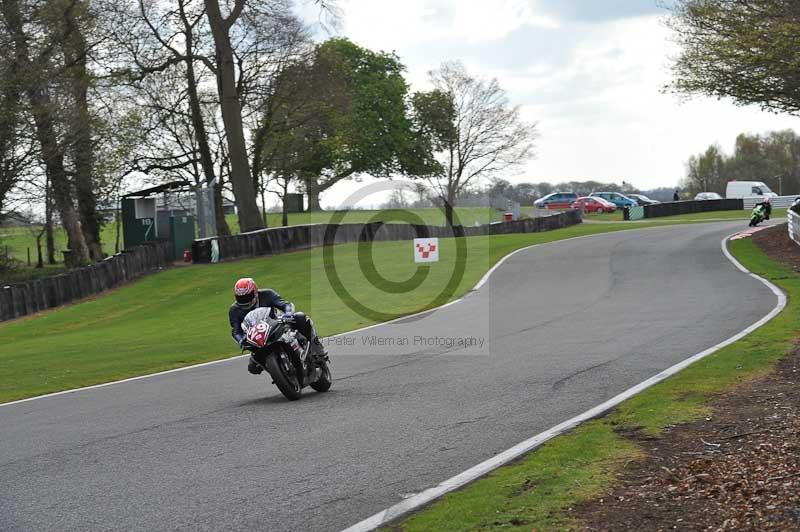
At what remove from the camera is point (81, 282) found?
34.1 m

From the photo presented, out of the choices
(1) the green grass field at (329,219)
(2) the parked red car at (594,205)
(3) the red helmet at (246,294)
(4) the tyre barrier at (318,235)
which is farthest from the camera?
(2) the parked red car at (594,205)

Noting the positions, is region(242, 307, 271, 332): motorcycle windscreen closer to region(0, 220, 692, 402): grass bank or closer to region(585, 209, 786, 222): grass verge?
region(0, 220, 692, 402): grass bank

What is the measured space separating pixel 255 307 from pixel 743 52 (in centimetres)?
2579

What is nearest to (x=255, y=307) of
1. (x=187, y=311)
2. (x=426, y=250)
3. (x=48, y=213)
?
(x=187, y=311)

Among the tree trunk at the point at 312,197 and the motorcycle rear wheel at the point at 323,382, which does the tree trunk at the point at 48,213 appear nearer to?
the tree trunk at the point at 312,197

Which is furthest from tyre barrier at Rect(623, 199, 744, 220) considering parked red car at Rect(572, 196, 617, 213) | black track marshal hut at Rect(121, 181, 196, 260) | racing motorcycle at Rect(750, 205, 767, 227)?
black track marshal hut at Rect(121, 181, 196, 260)

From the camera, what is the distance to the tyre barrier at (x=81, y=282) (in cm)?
3052

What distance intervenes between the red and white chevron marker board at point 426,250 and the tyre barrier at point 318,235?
10933 mm

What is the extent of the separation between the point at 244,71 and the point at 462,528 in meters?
46.4

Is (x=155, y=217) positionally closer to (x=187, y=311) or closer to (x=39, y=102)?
(x=39, y=102)

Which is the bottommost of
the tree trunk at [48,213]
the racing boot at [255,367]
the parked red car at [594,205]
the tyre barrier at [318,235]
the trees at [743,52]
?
the racing boot at [255,367]

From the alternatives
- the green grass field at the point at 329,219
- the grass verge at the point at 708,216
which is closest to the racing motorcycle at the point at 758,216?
the grass verge at the point at 708,216

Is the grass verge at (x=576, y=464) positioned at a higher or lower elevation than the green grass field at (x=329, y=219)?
lower

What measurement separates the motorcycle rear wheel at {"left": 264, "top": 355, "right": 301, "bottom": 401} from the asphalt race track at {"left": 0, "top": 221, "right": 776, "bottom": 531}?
0.66 ft
